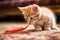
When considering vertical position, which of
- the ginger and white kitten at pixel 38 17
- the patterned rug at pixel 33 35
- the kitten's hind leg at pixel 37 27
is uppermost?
the ginger and white kitten at pixel 38 17

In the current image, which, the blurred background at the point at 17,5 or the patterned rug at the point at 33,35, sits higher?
the blurred background at the point at 17,5

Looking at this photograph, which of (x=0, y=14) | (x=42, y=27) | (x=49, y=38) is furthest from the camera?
(x=0, y=14)

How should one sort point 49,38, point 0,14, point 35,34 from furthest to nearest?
1. point 0,14
2. point 35,34
3. point 49,38

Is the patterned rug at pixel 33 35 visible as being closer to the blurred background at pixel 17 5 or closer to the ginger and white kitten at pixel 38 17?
the ginger and white kitten at pixel 38 17

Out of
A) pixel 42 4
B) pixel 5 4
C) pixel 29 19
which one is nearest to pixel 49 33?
pixel 29 19

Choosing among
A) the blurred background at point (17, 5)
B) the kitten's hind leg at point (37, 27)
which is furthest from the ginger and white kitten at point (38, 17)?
the blurred background at point (17, 5)

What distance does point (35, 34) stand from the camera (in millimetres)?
1599

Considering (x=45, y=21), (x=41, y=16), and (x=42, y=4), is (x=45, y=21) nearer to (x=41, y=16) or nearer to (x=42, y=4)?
(x=41, y=16)

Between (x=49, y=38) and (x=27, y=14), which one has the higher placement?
(x=27, y=14)

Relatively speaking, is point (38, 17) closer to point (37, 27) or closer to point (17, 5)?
point (37, 27)

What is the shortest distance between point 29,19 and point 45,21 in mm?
216

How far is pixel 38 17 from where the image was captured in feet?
4.99

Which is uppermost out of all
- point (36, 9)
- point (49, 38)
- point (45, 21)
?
point (36, 9)

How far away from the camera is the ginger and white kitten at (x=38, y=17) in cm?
150
